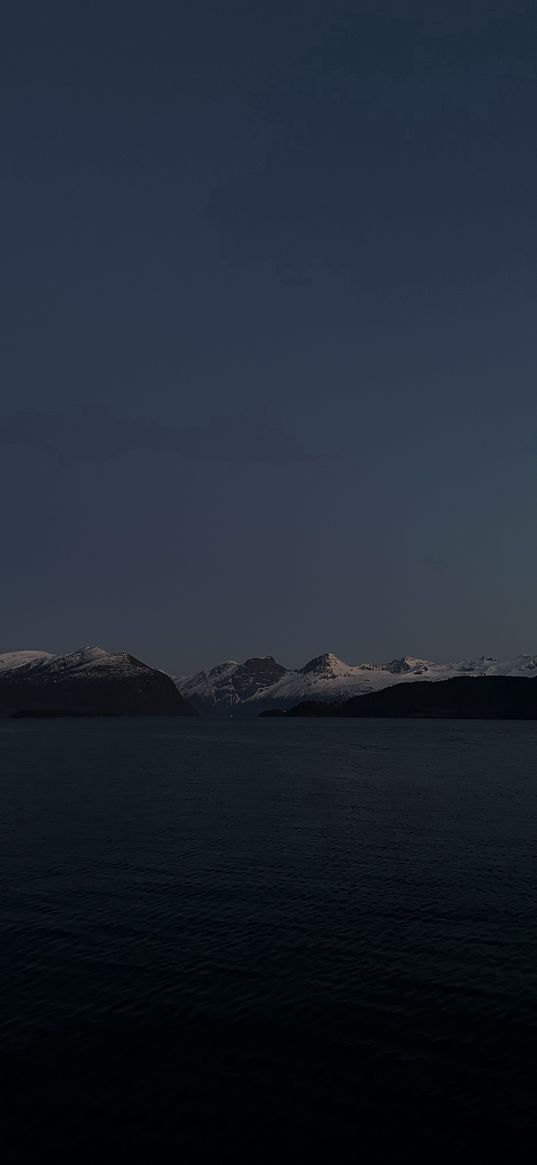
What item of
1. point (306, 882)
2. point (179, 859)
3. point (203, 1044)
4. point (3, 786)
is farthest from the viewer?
point (3, 786)

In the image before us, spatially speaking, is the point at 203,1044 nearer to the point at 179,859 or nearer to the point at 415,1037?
the point at 415,1037

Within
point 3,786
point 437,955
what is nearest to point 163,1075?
point 437,955

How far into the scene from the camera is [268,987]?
36344 mm

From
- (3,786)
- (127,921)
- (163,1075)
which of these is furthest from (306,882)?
(3,786)

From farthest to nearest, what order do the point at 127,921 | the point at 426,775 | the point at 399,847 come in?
the point at 426,775
the point at 399,847
the point at 127,921

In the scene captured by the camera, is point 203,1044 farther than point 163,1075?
Yes

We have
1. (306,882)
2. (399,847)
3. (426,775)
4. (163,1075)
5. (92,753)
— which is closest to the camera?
(163,1075)

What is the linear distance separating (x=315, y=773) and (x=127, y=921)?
300 feet

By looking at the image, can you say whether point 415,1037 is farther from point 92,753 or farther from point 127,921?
point 92,753

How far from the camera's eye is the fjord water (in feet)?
83.3

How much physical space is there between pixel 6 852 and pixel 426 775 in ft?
271

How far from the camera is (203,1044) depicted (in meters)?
30.7

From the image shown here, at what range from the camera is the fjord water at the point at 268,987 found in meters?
25.4

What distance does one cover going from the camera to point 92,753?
190 meters
